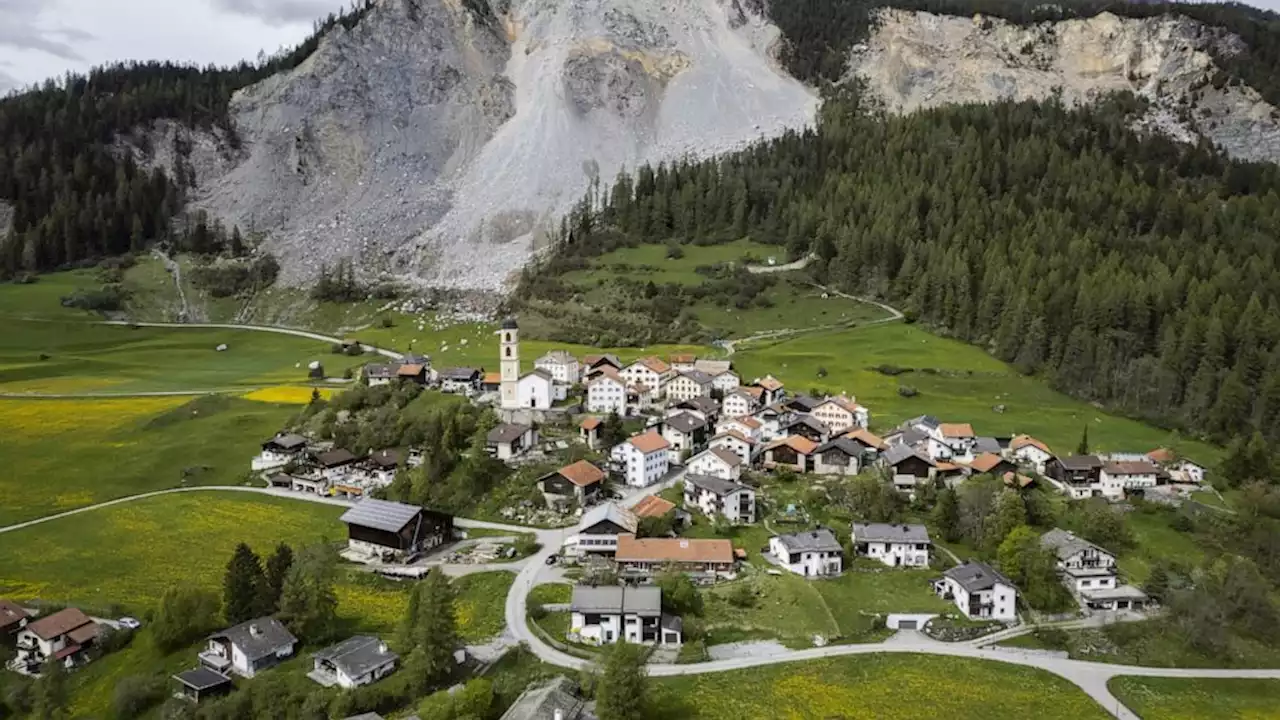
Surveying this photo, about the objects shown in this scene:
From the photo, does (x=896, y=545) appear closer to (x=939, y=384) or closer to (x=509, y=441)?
(x=509, y=441)

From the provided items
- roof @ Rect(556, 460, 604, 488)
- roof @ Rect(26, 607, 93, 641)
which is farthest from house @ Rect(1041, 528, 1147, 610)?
roof @ Rect(26, 607, 93, 641)

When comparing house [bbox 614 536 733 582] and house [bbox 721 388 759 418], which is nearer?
house [bbox 614 536 733 582]

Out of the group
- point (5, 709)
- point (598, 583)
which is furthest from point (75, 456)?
point (598, 583)

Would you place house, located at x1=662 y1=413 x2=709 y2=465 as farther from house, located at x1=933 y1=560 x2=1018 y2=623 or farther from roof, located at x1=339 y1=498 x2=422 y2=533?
house, located at x1=933 y1=560 x2=1018 y2=623

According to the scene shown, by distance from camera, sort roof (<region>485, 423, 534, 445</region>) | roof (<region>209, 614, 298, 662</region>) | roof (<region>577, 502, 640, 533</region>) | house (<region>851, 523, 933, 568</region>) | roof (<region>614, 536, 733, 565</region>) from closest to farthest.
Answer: roof (<region>209, 614, 298, 662</region>) → roof (<region>614, 536, 733, 565</region>) → house (<region>851, 523, 933, 568</region>) → roof (<region>577, 502, 640, 533</region>) → roof (<region>485, 423, 534, 445</region>)

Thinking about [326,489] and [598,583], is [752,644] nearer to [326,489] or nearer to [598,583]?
[598,583]

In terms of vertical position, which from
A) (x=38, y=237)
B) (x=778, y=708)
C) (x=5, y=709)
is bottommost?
(x=5, y=709)

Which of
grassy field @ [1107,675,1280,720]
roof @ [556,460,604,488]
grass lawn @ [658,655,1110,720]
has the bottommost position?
grassy field @ [1107,675,1280,720]
